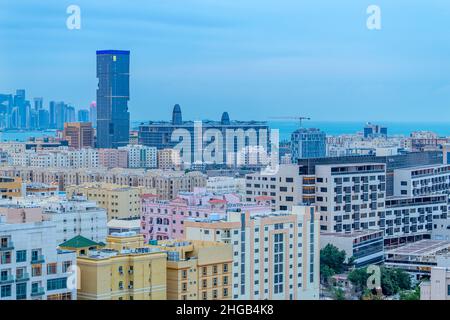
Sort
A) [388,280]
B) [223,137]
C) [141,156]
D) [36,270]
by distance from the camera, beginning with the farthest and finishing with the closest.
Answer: [141,156], [223,137], [388,280], [36,270]

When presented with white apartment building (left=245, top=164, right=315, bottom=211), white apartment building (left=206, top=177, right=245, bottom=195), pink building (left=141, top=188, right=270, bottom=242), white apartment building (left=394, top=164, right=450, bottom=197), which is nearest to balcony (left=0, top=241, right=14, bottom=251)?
pink building (left=141, top=188, right=270, bottom=242)

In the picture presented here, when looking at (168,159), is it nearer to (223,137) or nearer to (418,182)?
(223,137)

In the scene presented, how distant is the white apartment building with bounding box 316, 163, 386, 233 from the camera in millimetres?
8125

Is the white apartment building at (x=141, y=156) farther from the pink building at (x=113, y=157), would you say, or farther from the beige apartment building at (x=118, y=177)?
the beige apartment building at (x=118, y=177)

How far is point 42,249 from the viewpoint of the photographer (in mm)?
3295

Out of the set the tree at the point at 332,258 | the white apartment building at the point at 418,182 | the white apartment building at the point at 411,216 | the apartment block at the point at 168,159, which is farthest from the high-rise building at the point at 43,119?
the tree at the point at 332,258

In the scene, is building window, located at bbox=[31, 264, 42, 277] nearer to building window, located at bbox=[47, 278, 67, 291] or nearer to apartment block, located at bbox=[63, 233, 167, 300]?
building window, located at bbox=[47, 278, 67, 291]

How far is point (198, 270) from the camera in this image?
12.3ft

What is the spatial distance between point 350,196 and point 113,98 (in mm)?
3045

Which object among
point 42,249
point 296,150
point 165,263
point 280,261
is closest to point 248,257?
point 280,261

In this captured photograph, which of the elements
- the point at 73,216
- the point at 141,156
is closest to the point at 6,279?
the point at 73,216

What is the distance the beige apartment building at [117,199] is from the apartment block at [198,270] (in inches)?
173

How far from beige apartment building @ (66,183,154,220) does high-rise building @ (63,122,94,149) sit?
4.59 m
